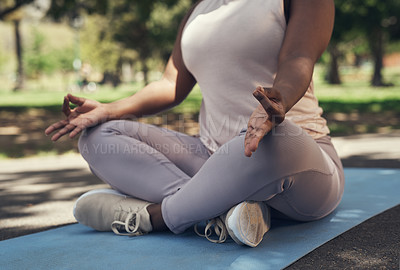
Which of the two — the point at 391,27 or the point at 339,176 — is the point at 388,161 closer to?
the point at 339,176

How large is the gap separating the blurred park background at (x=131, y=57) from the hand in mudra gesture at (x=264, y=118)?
561 centimetres

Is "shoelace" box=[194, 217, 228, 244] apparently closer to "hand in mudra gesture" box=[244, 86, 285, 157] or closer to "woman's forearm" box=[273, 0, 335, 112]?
"hand in mudra gesture" box=[244, 86, 285, 157]

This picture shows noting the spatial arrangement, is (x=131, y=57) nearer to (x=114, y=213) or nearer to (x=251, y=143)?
(x=114, y=213)

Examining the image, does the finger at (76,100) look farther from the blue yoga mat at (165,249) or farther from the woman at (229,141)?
the blue yoga mat at (165,249)

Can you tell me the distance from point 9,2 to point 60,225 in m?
15.4

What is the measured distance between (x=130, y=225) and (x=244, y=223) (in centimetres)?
66

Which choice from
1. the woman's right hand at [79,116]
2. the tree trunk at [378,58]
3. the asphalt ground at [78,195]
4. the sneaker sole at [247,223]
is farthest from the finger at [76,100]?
the tree trunk at [378,58]

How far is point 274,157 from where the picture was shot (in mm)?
1896

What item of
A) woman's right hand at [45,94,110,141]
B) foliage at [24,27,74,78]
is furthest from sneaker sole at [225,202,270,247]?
foliage at [24,27,74,78]

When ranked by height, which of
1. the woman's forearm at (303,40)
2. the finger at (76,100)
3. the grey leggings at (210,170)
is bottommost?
the grey leggings at (210,170)

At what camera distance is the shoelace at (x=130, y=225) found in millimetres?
2332

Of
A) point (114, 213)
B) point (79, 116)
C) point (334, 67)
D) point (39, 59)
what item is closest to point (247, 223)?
Result: point (114, 213)

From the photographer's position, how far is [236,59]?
234 cm

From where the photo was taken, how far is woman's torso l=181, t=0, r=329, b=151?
2.27m
